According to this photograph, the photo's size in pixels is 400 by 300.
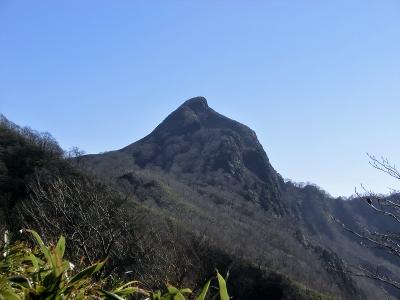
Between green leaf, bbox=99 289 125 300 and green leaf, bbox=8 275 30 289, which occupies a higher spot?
green leaf, bbox=99 289 125 300

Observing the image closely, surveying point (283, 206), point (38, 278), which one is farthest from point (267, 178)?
point (38, 278)

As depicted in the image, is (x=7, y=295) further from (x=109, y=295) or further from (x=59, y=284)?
(x=109, y=295)

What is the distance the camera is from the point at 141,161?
17500 cm

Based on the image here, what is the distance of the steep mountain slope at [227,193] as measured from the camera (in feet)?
326

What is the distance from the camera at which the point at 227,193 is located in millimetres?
152000

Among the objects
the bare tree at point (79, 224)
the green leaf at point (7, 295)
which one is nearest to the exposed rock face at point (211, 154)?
the bare tree at point (79, 224)

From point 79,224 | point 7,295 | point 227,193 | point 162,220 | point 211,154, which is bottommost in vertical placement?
point 162,220

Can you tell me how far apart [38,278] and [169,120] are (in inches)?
7726

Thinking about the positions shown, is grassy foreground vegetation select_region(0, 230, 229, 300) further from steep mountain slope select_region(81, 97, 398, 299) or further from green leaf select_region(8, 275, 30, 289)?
steep mountain slope select_region(81, 97, 398, 299)

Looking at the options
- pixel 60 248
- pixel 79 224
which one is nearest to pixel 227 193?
pixel 79 224

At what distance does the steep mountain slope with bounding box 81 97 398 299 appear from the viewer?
326 feet

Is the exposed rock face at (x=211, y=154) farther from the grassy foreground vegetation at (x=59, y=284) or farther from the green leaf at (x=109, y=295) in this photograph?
the green leaf at (x=109, y=295)

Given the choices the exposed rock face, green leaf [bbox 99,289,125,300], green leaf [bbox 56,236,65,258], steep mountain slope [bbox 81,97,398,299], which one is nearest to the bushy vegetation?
steep mountain slope [bbox 81,97,398,299]

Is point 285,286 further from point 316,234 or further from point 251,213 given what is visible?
point 316,234
